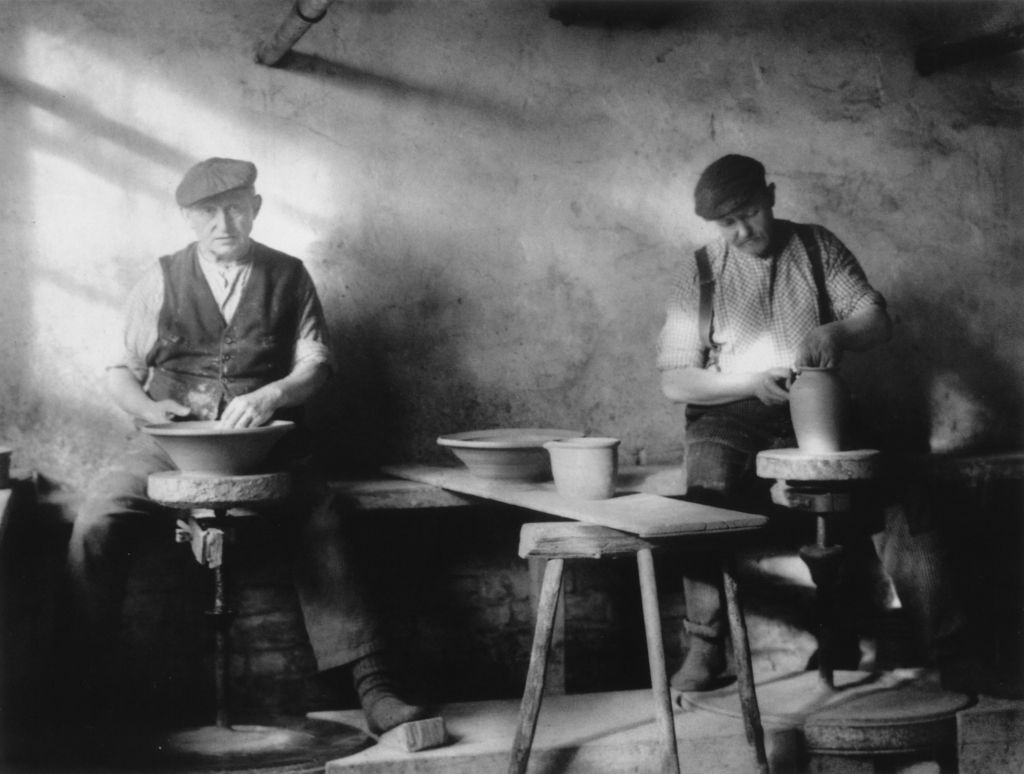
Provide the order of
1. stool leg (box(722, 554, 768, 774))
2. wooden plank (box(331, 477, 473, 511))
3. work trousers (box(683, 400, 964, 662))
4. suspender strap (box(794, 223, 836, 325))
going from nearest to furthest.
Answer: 1. stool leg (box(722, 554, 768, 774))
2. work trousers (box(683, 400, 964, 662))
3. wooden plank (box(331, 477, 473, 511))
4. suspender strap (box(794, 223, 836, 325))

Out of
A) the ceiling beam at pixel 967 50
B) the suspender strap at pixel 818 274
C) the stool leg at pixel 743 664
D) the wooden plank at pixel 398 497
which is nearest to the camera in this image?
the stool leg at pixel 743 664

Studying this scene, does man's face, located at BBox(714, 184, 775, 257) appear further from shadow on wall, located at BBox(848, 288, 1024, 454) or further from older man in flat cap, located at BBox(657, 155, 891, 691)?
shadow on wall, located at BBox(848, 288, 1024, 454)

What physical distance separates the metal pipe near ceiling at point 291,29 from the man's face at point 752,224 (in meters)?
1.65

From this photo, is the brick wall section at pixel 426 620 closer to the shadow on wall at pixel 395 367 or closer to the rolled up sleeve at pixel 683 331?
the shadow on wall at pixel 395 367

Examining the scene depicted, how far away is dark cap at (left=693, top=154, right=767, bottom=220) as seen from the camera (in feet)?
13.4

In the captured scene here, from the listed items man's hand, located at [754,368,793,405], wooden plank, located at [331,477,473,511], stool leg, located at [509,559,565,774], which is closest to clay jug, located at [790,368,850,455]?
man's hand, located at [754,368,793,405]

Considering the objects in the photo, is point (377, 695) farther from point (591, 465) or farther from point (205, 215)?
point (205, 215)

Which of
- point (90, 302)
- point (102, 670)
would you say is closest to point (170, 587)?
point (102, 670)

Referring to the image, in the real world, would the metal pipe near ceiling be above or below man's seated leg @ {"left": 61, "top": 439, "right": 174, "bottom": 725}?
above

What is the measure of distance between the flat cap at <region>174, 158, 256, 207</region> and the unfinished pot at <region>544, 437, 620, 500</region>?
4.97ft

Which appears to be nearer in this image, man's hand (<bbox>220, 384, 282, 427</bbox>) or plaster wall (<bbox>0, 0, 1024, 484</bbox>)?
man's hand (<bbox>220, 384, 282, 427</bbox>)

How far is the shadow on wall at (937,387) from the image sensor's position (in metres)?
5.15

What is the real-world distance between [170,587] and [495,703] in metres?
1.48

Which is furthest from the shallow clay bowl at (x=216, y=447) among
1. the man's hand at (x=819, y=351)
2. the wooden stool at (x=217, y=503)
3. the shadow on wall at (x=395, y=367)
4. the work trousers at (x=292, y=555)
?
the man's hand at (x=819, y=351)
